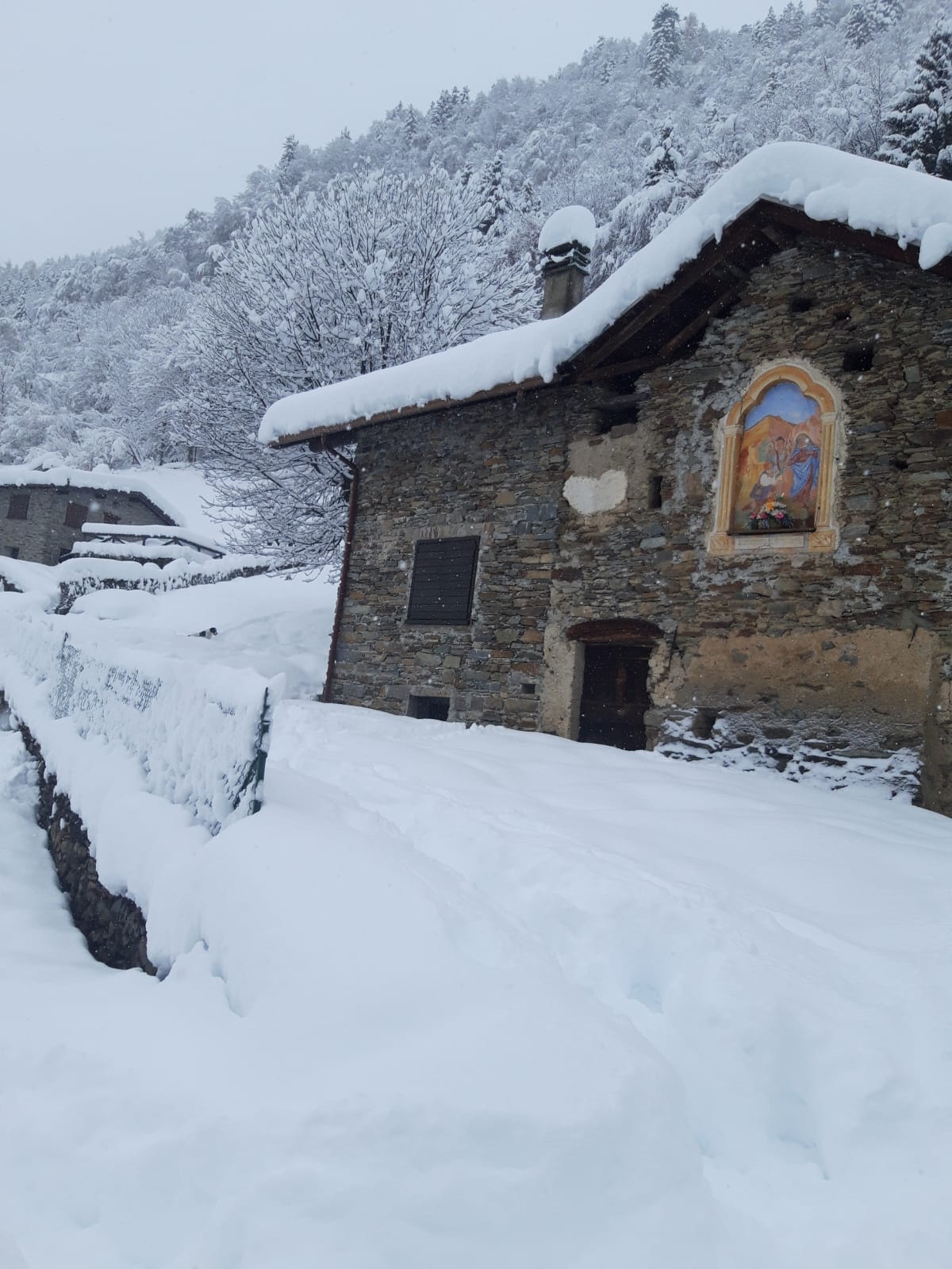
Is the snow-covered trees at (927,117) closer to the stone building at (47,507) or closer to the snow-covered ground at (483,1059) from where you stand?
the snow-covered ground at (483,1059)

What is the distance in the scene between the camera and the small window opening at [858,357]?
6652 millimetres

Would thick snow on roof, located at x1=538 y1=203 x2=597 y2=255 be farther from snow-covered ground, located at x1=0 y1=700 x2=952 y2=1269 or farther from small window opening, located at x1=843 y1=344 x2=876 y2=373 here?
snow-covered ground, located at x1=0 y1=700 x2=952 y2=1269

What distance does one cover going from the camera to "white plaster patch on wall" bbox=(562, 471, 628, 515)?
26.2ft

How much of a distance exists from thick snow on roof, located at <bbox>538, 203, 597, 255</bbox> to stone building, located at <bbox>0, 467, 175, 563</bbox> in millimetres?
23508

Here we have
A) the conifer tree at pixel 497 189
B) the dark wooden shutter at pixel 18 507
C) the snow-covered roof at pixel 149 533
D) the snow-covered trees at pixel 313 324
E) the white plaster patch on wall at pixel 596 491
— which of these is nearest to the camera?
the white plaster patch on wall at pixel 596 491

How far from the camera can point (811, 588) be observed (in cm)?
662

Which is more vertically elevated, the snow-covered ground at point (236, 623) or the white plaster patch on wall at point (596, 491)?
the white plaster patch on wall at point (596, 491)

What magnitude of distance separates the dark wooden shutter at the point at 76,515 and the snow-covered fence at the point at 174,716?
77.0ft

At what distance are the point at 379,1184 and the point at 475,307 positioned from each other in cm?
1614

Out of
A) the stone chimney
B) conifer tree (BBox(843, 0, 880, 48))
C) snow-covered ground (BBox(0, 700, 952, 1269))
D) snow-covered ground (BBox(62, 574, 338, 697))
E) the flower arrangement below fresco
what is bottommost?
snow-covered ground (BBox(0, 700, 952, 1269))

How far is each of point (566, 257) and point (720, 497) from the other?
4.80 meters

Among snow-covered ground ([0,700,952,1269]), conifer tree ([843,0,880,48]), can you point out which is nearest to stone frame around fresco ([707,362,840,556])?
snow-covered ground ([0,700,952,1269])

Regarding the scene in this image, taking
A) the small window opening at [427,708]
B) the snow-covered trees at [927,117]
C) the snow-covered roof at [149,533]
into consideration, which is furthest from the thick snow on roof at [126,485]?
the snow-covered trees at [927,117]

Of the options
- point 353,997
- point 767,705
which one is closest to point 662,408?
point 767,705
